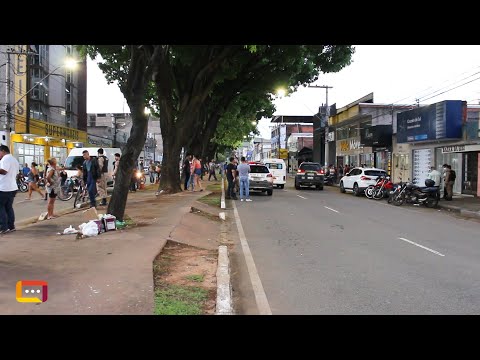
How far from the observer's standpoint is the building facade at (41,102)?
3166 cm

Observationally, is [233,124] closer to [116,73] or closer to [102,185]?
[116,73]

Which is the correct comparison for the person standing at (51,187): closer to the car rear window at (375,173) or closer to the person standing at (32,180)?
the person standing at (32,180)

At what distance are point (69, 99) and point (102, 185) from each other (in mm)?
34691

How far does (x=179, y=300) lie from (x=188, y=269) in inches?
71.6

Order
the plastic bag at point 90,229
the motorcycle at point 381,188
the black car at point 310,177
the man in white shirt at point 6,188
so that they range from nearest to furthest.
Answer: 1. the plastic bag at point 90,229
2. the man in white shirt at point 6,188
3. the motorcycle at point 381,188
4. the black car at point 310,177

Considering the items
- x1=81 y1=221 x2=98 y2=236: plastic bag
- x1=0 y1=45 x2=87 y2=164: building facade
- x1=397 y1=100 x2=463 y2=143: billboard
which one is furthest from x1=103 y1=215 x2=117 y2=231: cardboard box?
x1=397 y1=100 x2=463 y2=143: billboard

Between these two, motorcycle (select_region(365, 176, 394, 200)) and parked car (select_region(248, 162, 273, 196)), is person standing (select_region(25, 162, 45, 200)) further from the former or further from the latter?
motorcycle (select_region(365, 176, 394, 200))

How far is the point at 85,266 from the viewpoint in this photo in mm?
6465

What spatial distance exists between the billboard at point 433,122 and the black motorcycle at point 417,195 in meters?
5.72

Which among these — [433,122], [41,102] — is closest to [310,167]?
[433,122]

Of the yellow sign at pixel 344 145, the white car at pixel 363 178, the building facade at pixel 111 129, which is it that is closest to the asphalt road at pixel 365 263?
the white car at pixel 363 178

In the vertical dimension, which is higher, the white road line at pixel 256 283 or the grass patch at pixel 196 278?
the grass patch at pixel 196 278

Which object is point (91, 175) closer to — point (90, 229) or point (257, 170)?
point (90, 229)

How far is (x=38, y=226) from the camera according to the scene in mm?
10227
